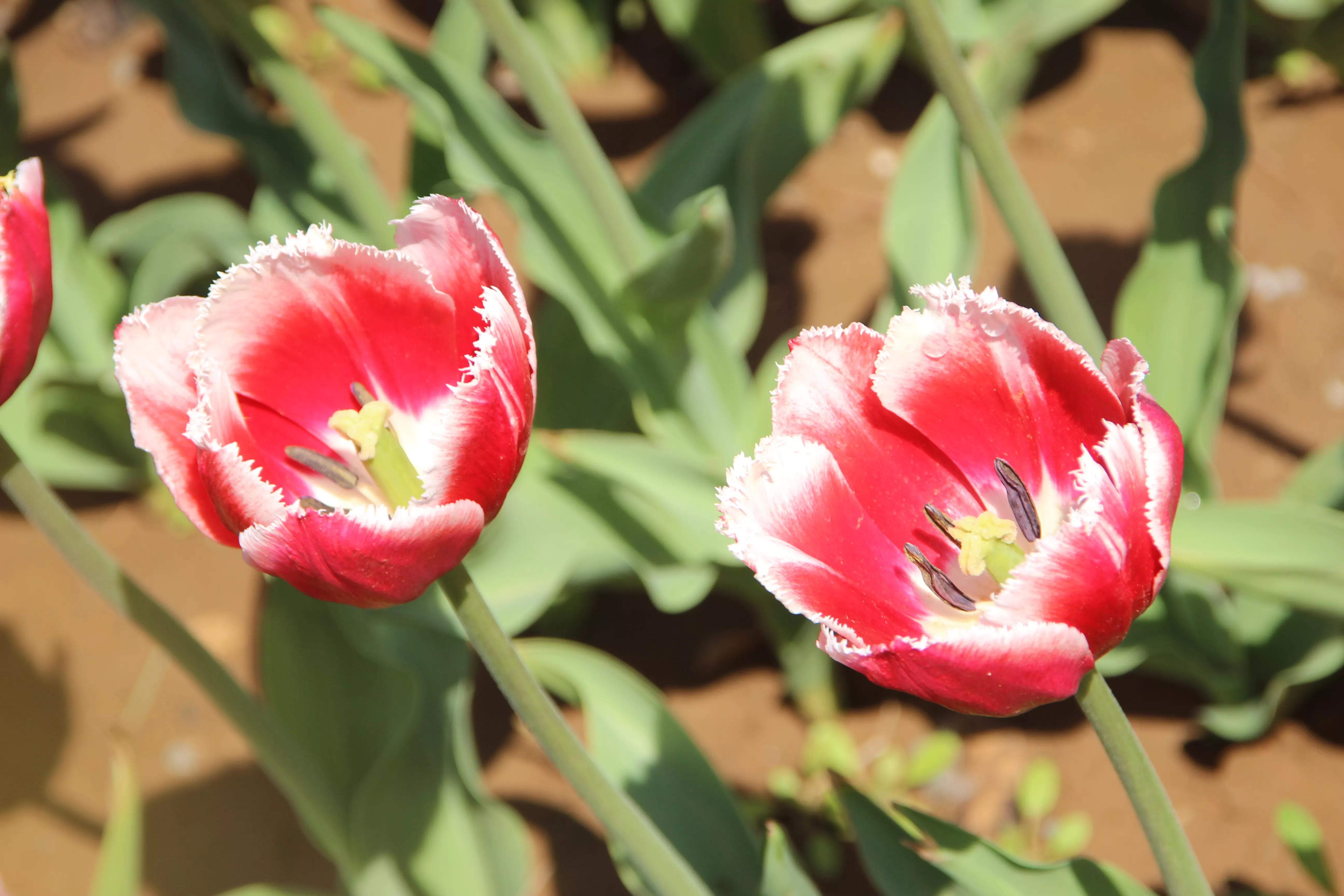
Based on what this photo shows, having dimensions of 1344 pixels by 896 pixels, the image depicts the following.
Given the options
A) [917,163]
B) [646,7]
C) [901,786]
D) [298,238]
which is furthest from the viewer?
[646,7]

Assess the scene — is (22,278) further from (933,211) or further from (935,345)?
(933,211)

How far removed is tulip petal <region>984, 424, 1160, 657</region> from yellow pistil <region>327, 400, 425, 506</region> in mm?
449

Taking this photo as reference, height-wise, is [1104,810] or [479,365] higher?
[479,365]

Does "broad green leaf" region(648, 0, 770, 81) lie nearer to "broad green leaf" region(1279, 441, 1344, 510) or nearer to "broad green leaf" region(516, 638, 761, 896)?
"broad green leaf" region(1279, 441, 1344, 510)

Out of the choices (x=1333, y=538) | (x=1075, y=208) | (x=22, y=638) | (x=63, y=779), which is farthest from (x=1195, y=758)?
(x=22, y=638)

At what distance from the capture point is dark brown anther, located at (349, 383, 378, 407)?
0.98 metres

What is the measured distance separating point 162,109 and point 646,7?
125cm

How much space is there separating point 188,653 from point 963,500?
0.70 meters

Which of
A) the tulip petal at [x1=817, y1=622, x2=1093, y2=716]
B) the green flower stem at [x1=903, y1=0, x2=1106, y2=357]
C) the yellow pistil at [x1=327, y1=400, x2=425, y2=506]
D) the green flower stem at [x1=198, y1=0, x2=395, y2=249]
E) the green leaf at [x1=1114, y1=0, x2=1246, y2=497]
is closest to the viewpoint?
the tulip petal at [x1=817, y1=622, x2=1093, y2=716]

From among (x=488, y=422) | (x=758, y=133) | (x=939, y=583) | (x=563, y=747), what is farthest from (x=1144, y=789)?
(x=758, y=133)

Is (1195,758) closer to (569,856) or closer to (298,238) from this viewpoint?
(569,856)

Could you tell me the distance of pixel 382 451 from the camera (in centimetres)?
91

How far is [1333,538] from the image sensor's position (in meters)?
1.21

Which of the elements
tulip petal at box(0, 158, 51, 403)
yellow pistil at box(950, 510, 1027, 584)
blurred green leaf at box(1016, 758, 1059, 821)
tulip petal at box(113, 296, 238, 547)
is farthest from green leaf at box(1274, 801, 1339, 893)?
tulip petal at box(0, 158, 51, 403)
